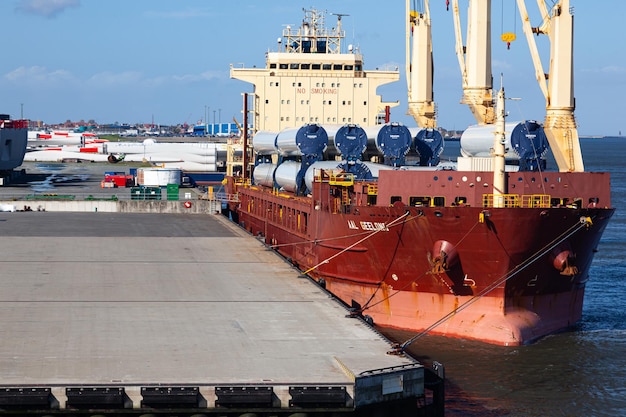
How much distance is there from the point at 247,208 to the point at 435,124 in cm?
1428

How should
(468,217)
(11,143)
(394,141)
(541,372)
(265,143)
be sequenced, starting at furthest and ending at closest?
(11,143)
(265,143)
(394,141)
(468,217)
(541,372)

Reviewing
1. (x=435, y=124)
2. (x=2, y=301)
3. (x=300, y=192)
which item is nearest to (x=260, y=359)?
(x=2, y=301)

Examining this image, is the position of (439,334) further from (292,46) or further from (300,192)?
(292,46)

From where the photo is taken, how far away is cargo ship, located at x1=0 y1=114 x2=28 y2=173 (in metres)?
92.6

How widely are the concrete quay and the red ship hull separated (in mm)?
3118

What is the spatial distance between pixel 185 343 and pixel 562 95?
62.3ft

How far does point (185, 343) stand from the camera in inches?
858

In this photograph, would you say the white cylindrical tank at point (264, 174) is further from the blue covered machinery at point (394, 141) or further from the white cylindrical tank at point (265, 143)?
the blue covered machinery at point (394, 141)

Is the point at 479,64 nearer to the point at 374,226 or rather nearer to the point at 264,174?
the point at 374,226

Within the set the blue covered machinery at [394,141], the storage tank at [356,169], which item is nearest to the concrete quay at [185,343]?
the storage tank at [356,169]

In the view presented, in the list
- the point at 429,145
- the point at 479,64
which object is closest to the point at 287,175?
the point at 429,145

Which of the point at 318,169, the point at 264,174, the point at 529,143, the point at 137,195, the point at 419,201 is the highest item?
the point at 529,143

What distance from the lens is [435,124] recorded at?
4691 centimetres

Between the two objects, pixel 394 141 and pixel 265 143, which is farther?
pixel 265 143
